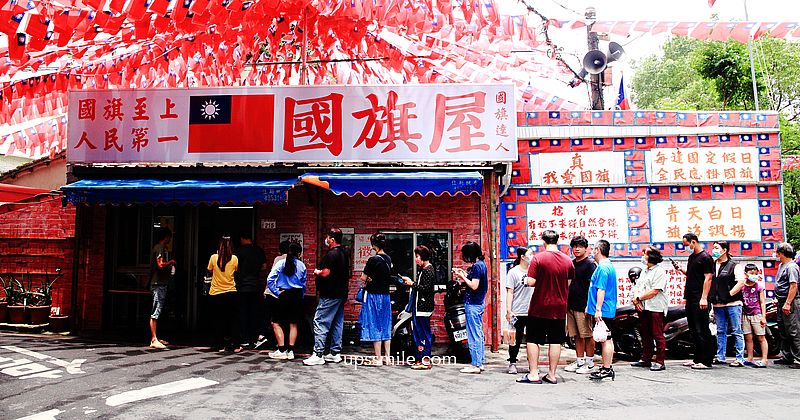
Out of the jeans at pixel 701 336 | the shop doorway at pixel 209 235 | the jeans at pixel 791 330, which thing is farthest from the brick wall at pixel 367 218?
the jeans at pixel 791 330

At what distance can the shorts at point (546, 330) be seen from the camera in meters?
6.80

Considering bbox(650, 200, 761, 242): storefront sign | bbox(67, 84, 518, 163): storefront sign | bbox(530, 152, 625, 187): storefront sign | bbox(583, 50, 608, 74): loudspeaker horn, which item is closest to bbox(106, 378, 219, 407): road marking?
bbox(67, 84, 518, 163): storefront sign

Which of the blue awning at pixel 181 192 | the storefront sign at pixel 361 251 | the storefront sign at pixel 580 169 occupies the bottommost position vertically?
the storefront sign at pixel 361 251

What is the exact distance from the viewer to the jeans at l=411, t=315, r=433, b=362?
7757 millimetres

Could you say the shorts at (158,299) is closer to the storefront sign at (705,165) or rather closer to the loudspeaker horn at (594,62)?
the storefront sign at (705,165)

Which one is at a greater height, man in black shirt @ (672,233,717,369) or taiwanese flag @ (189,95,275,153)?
taiwanese flag @ (189,95,275,153)

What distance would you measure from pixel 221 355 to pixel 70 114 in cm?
521

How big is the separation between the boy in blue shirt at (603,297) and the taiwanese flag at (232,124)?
5.50m

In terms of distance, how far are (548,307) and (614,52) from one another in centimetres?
858

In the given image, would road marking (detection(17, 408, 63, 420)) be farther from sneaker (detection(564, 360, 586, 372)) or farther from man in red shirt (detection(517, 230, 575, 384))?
sneaker (detection(564, 360, 586, 372))

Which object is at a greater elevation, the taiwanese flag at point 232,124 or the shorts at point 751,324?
the taiwanese flag at point 232,124

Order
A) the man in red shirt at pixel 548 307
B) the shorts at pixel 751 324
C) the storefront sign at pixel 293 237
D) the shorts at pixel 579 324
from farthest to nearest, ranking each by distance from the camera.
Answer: the storefront sign at pixel 293 237, the shorts at pixel 751 324, the shorts at pixel 579 324, the man in red shirt at pixel 548 307

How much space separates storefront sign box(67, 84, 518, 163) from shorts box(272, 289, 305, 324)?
7.78 feet

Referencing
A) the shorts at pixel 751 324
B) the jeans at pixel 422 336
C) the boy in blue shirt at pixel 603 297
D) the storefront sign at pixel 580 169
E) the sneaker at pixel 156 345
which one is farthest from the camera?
the storefront sign at pixel 580 169
